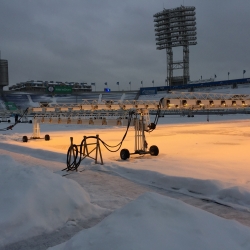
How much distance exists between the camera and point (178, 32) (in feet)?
362

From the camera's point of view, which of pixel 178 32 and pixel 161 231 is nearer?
pixel 161 231

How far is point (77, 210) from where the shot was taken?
621 cm

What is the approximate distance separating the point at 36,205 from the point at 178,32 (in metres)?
112

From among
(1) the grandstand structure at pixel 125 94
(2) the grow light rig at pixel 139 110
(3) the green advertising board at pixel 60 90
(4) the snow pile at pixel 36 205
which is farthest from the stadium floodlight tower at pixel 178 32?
(4) the snow pile at pixel 36 205

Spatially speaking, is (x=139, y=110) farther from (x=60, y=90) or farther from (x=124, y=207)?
(x=60, y=90)

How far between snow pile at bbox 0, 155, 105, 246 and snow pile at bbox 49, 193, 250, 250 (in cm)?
149

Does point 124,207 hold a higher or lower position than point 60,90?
lower

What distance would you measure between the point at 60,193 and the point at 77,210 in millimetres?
497

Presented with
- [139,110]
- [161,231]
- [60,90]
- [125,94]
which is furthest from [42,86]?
[161,231]

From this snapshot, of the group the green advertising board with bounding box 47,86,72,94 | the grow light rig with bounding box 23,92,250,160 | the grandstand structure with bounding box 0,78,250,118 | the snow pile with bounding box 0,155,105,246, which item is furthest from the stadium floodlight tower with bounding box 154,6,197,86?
the snow pile with bounding box 0,155,105,246

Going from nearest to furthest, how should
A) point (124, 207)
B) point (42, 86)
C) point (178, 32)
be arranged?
point (124, 207) → point (178, 32) → point (42, 86)

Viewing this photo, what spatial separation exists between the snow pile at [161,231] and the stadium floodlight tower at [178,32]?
108m

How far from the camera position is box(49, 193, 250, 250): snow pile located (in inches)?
144

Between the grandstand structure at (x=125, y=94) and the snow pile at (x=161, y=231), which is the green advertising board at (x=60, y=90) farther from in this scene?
the snow pile at (x=161, y=231)
